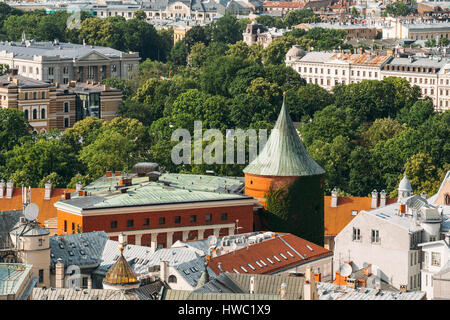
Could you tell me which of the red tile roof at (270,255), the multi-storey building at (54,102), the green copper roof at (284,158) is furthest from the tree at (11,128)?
the red tile roof at (270,255)

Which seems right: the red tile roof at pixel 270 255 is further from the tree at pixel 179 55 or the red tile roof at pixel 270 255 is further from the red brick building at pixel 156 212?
the tree at pixel 179 55

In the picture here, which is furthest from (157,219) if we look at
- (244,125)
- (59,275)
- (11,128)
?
(244,125)

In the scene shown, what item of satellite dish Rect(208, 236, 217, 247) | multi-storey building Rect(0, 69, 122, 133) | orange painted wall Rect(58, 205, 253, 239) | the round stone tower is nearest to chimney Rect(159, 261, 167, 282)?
satellite dish Rect(208, 236, 217, 247)

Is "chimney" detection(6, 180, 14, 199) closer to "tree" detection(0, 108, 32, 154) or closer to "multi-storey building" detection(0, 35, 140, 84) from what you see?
"tree" detection(0, 108, 32, 154)

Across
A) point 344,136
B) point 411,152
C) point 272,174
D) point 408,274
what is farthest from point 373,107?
point 408,274

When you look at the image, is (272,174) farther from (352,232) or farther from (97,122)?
(97,122)
